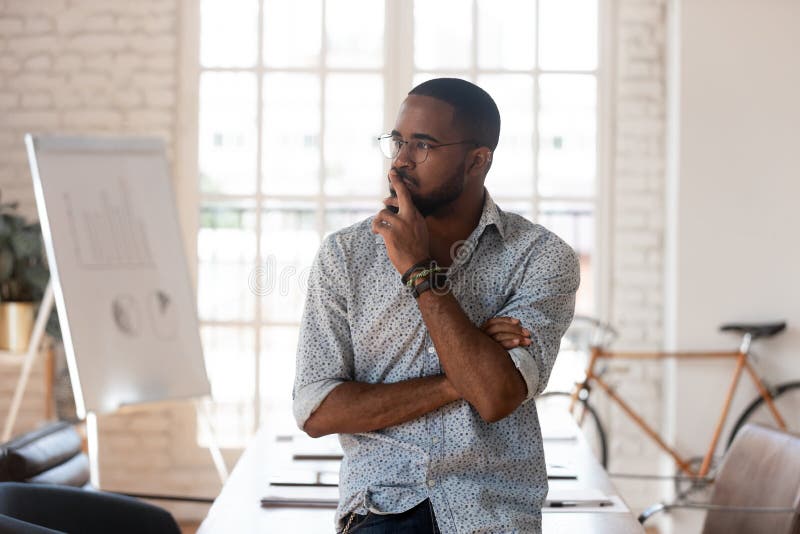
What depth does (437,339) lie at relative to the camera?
1627 mm

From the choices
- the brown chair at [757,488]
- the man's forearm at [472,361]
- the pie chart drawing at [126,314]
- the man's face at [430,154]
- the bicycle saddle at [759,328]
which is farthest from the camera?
the bicycle saddle at [759,328]

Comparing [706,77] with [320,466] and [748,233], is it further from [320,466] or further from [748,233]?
[320,466]

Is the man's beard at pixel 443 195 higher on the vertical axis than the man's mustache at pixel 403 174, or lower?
lower

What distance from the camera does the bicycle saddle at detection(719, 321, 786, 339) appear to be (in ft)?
14.3

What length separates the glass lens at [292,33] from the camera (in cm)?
477

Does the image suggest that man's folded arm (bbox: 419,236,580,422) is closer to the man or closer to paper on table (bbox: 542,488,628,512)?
the man

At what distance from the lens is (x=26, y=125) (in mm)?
4730

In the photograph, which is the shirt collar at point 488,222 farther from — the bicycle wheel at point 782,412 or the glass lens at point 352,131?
the bicycle wheel at point 782,412

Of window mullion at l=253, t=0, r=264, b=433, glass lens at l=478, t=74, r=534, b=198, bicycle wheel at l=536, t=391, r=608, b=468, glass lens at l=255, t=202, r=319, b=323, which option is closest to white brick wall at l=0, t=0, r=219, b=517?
window mullion at l=253, t=0, r=264, b=433

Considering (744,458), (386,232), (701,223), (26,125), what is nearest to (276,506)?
(386,232)

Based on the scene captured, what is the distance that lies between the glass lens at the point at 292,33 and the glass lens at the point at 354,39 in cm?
7

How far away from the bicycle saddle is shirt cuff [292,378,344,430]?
3206 mm

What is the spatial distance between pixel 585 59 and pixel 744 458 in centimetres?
272

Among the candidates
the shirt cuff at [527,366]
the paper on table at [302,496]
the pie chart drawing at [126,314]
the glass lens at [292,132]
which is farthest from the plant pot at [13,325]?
the shirt cuff at [527,366]
